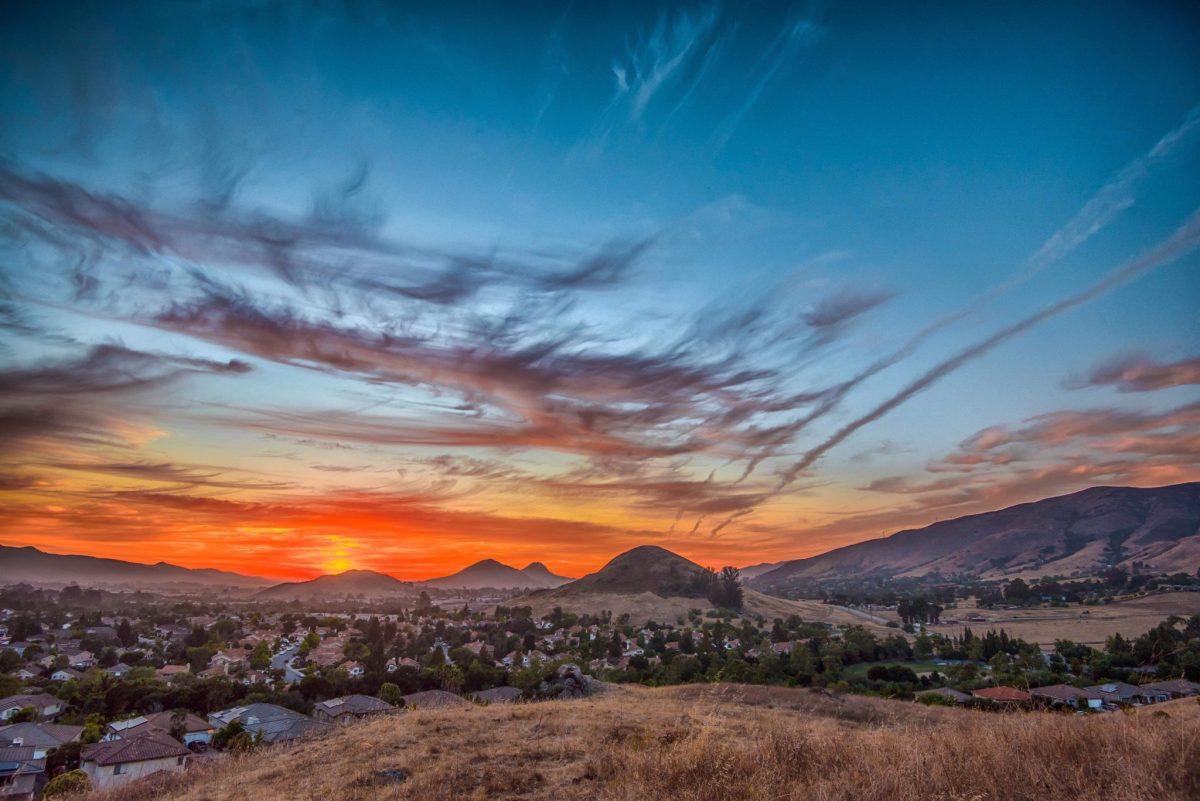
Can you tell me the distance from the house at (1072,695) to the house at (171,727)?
61.4 m

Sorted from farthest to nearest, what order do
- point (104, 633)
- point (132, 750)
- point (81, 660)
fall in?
1. point (104, 633)
2. point (81, 660)
3. point (132, 750)

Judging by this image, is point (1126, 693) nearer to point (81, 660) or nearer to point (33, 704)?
point (33, 704)

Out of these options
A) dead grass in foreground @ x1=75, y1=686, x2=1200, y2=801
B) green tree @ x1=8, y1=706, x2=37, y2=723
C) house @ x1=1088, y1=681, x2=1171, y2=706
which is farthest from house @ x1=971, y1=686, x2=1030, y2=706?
green tree @ x1=8, y1=706, x2=37, y2=723

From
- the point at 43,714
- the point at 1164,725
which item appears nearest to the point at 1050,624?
the point at 1164,725

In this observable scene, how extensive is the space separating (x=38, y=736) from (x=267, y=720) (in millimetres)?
14913

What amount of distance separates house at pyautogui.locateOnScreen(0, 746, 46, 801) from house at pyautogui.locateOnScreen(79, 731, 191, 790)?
9.75 ft

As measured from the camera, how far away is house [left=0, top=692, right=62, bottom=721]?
49978 millimetres

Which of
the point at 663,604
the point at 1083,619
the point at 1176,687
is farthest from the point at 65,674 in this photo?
the point at 1083,619

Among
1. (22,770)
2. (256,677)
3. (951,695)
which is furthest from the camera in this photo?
(256,677)

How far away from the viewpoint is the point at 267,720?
42.3 metres

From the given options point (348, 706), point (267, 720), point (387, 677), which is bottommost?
point (267, 720)

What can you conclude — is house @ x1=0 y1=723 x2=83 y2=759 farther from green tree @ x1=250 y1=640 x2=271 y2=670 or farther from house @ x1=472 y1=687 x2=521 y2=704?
green tree @ x1=250 y1=640 x2=271 y2=670

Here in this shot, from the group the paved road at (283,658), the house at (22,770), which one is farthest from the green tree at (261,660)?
the house at (22,770)

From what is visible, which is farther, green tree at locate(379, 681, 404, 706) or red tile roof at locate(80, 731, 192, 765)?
green tree at locate(379, 681, 404, 706)
